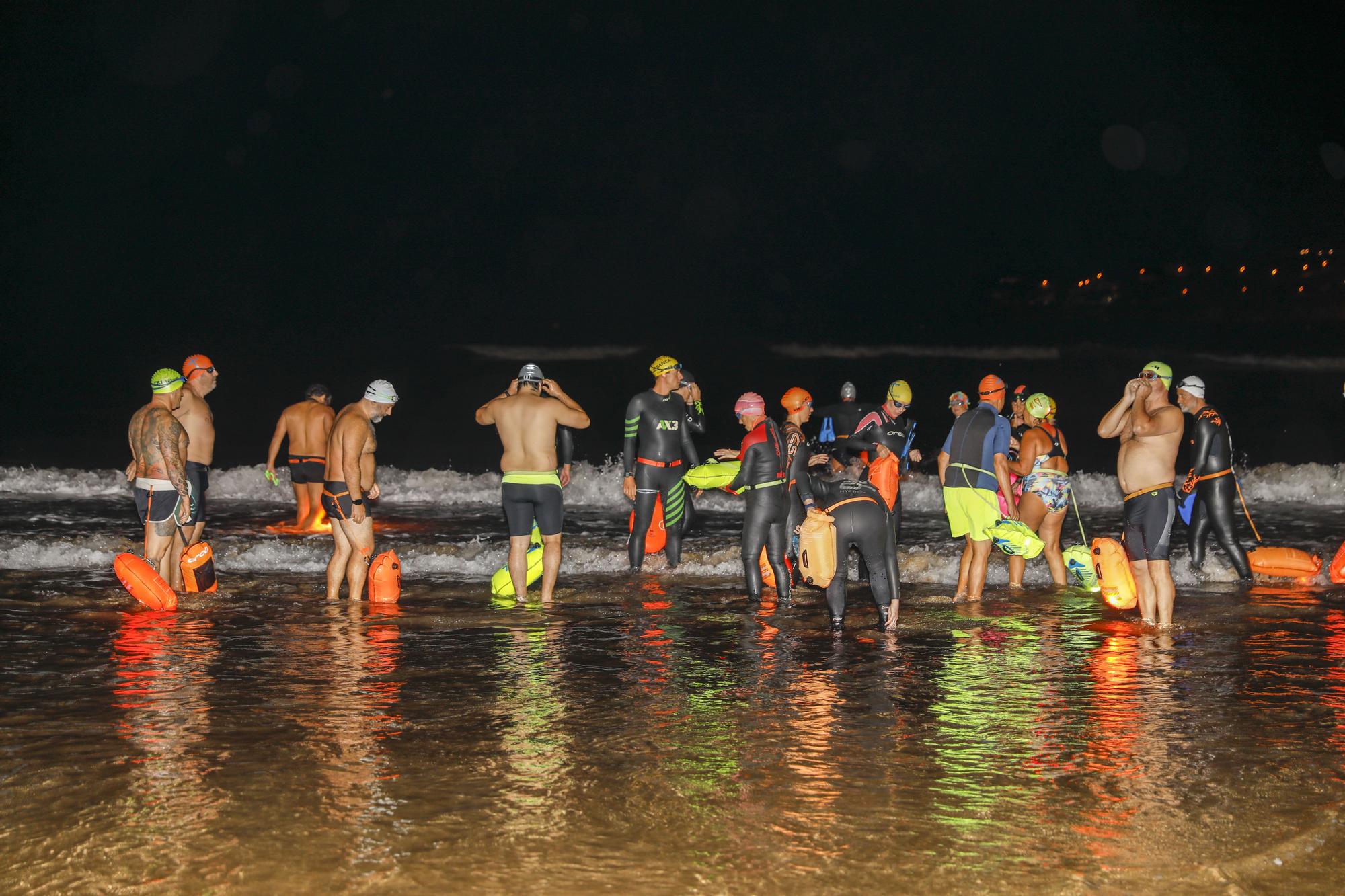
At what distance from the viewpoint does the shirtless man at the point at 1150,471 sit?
865 centimetres

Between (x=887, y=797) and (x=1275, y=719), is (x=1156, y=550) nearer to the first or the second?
(x=1275, y=719)

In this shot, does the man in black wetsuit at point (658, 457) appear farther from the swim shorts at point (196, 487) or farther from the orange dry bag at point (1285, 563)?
the orange dry bag at point (1285, 563)

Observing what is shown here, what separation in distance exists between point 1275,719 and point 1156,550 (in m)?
2.56

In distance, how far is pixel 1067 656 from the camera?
7938 mm

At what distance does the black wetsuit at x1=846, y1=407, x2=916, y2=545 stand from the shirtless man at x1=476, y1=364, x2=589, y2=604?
257 centimetres

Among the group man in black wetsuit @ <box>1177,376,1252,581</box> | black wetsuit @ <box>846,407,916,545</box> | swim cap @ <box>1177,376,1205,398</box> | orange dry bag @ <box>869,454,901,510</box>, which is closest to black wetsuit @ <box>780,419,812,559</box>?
orange dry bag @ <box>869,454,901,510</box>

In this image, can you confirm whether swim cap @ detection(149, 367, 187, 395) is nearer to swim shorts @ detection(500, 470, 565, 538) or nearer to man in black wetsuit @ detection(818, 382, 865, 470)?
swim shorts @ detection(500, 470, 565, 538)

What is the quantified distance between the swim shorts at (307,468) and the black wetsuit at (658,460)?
434cm

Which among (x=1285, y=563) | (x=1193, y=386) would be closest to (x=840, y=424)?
(x=1193, y=386)

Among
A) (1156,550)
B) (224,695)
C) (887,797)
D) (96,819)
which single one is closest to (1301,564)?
(1156,550)

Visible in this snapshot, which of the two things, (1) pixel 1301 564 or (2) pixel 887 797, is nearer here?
(2) pixel 887 797

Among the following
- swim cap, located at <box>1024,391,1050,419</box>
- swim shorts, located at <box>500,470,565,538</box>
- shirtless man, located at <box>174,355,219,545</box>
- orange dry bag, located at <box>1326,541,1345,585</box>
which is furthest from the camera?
orange dry bag, located at <box>1326,541,1345,585</box>

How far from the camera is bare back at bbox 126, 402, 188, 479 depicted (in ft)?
31.4

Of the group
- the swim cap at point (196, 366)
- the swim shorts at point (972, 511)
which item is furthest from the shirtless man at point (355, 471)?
the swim shorts at point (972, 511)
